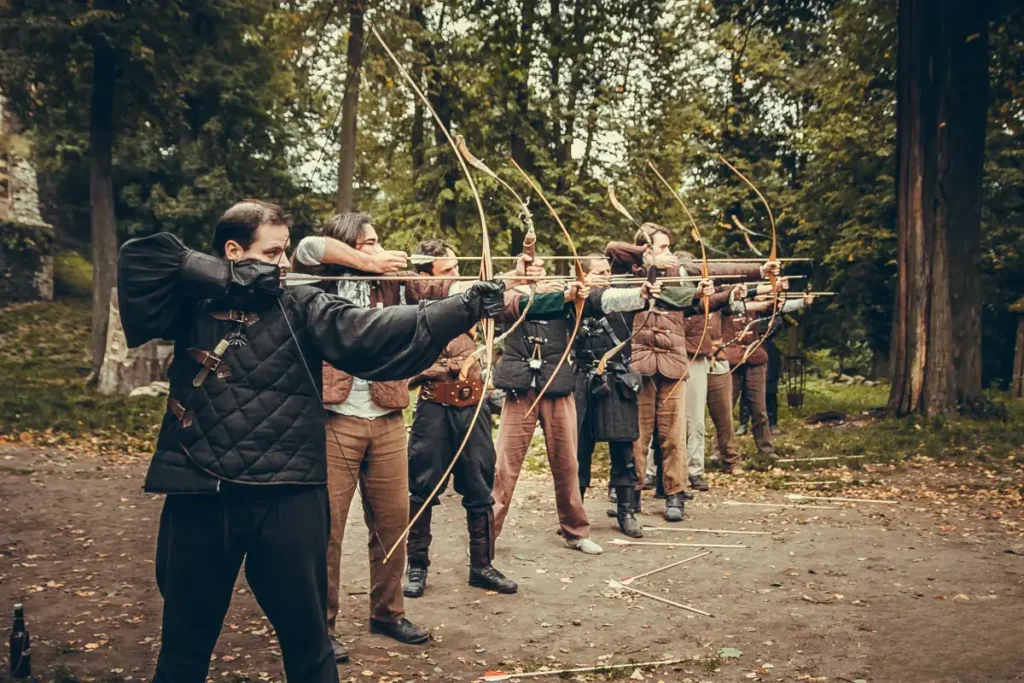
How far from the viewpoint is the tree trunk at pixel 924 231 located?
12.1m

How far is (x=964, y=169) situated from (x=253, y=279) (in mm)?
11217

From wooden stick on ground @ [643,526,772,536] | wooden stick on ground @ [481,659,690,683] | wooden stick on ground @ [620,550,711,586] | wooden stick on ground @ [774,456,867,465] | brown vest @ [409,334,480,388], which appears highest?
brown vest @ [409,334,480,388]

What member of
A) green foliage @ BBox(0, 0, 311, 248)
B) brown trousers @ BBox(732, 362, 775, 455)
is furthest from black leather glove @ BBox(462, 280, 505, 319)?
green foliage @ BBox(0, 0, 311, 248)

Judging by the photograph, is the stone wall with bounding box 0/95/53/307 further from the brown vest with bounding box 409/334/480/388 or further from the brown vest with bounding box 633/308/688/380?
the brown vest with bounding box 409/334/480/388

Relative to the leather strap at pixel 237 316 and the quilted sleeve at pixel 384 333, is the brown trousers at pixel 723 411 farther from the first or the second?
the leather strap at pixel 237 316

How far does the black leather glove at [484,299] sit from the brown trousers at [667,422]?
4516mm

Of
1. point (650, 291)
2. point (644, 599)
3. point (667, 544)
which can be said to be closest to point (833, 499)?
point (667, 544)

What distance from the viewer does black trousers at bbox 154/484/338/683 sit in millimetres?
3061

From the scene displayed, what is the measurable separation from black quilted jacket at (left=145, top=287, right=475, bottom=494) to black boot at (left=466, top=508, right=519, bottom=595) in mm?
2538

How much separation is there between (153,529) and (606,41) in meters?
13.1

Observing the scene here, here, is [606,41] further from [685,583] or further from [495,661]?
[495,661]

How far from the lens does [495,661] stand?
14.8 ft

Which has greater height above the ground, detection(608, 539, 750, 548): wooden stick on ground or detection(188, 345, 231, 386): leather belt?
detection(188, 345, 231, 386): leather belt

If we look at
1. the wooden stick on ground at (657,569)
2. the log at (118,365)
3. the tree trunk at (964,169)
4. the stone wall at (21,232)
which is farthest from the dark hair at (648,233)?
the stone wall at (21,232)
